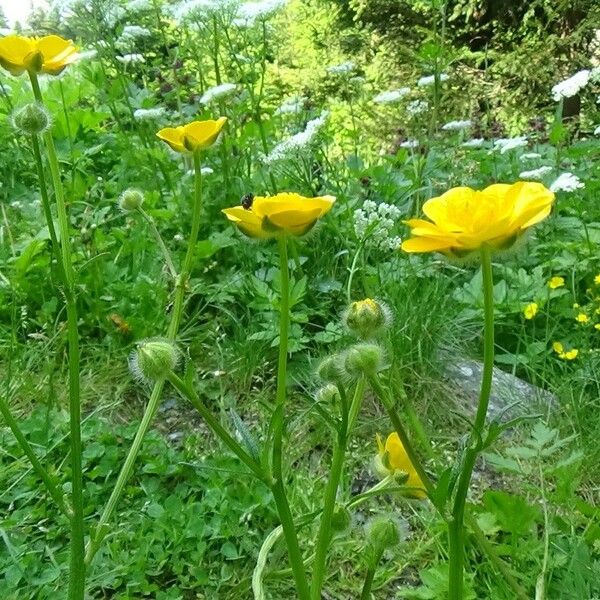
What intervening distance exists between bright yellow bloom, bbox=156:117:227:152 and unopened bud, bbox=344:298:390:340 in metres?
0.36

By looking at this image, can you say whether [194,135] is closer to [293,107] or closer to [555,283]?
[555,283]

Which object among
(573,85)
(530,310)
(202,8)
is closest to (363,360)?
(530,310)

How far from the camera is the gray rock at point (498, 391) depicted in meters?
1.87

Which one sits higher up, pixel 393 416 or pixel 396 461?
pixel 393 416

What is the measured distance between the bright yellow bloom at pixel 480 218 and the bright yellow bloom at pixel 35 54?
612mm

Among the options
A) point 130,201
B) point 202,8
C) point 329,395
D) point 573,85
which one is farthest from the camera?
point 573,85

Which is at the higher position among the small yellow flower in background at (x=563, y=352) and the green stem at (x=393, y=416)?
the green stem at (x=393, y=416)

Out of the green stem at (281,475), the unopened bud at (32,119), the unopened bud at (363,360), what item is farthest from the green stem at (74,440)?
the unopened bud at (363,360)

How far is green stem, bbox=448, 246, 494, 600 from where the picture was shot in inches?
28.8

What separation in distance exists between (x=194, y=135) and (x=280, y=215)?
12.2 inches

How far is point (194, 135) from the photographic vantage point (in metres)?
1.09

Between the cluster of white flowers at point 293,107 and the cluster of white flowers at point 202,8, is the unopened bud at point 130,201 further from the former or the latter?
the cluster of white flowers at point 293,107

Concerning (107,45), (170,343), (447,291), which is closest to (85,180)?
(107,45)

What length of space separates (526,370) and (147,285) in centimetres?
96
